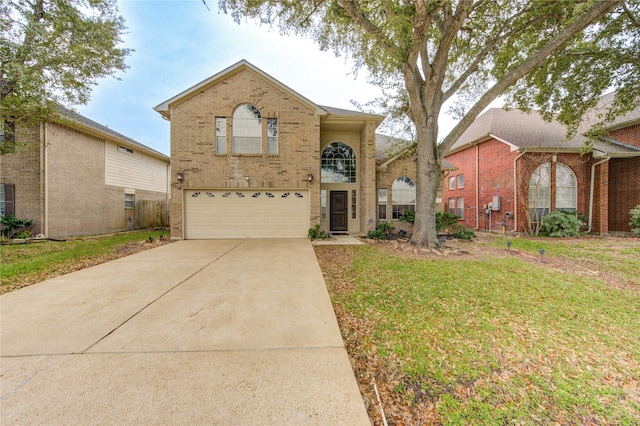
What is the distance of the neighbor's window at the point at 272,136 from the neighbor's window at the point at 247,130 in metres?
0.32

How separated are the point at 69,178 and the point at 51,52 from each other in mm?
5431

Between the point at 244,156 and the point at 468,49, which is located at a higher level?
the point at 468,49

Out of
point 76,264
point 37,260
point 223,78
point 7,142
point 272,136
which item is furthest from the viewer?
point 272,136

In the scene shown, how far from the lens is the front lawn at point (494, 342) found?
6.13 feet

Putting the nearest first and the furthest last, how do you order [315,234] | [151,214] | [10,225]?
[10,225], [315,234], [151,214]

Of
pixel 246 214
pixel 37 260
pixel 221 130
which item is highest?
pixel 221 130

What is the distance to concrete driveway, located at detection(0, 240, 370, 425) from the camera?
175 centimetres

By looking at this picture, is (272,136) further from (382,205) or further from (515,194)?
(515,194)

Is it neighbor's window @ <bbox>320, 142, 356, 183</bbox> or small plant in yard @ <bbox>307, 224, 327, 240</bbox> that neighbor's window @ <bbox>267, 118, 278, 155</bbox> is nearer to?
neighbor's window @ <bbox>320, 142, 356, 183</bbox>

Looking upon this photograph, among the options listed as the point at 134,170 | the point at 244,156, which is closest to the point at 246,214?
the point at 244,156

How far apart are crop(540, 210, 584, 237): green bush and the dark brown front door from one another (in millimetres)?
8870

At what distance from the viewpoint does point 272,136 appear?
9.89 m

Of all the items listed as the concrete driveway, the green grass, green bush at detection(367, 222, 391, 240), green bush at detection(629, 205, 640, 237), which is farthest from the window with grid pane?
the green grass

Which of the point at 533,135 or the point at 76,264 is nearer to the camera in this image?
the point at 76,264
